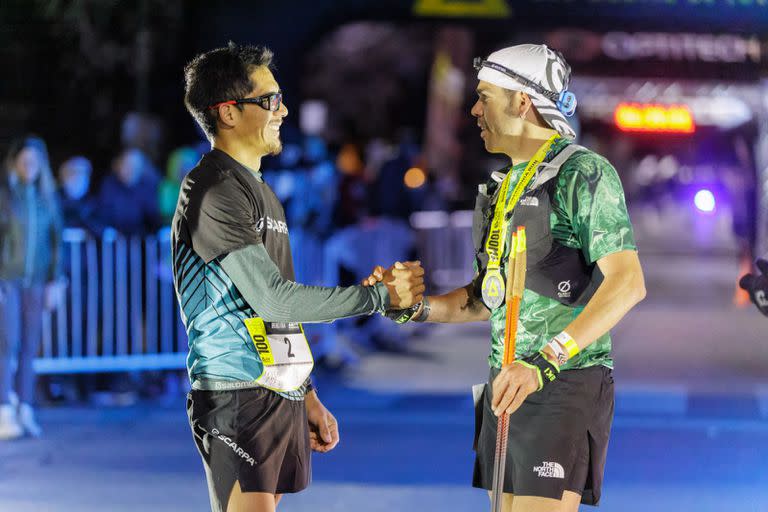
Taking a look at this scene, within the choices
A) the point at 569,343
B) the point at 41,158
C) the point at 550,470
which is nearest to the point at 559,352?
the point at 569,343

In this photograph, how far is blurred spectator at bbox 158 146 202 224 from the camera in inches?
456

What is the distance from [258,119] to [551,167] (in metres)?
1.01

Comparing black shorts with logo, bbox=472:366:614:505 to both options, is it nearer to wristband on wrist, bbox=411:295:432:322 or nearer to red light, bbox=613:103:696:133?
wristband on wrist, bbox=411:295:432:322

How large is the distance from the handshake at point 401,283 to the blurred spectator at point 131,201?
283 inches

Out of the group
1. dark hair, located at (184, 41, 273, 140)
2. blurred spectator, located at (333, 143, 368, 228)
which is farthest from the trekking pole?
blurred spectator, located at (333, 143, 368, 228)

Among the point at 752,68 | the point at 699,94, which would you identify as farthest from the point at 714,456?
the point at 699,94

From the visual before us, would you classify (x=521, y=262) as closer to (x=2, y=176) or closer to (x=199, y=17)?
(x=2, y=176)

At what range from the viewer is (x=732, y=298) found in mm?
19984

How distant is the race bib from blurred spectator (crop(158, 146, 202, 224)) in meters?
7.34

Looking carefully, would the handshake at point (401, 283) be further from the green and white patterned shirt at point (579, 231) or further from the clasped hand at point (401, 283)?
the green and white patterned shirt at point (579, 231)

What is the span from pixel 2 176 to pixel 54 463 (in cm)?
244

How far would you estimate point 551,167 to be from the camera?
4234 millimetres

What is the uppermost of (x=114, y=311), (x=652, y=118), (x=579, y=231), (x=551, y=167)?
(x=652, y=118)

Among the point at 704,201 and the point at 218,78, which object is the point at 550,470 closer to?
the point at 218,78
